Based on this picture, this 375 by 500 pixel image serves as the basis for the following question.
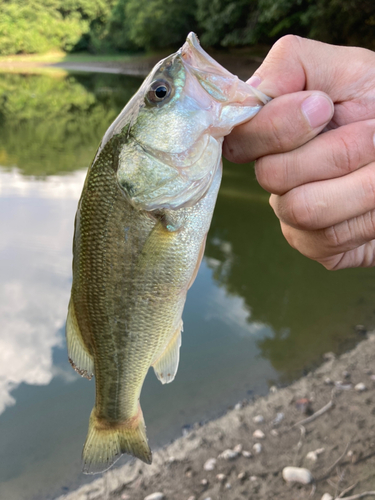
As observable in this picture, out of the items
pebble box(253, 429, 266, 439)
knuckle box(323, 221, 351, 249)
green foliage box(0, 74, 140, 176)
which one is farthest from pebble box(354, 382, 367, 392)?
green foliage box(0, 74, 140, 176)

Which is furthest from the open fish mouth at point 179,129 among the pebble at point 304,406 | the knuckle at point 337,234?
the pebble at point 304,406

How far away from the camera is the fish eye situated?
1.46 metres

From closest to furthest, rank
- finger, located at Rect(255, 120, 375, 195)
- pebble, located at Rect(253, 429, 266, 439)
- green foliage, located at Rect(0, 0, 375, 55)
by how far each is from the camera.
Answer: finger, located at Rect(255, 120, 375, 195) → pebble, located at Rect(253, 429, 266, 439) → green foliage, located at Rect(0, 0, 375, 55)

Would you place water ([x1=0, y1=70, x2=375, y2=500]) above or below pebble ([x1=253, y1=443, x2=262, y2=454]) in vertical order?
above

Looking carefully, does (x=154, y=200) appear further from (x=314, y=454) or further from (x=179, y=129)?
(x=314, y=454)

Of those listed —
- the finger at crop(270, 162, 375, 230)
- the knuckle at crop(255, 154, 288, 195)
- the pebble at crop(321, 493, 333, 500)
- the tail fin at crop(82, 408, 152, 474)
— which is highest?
the knuckle at crop(255, 154, 288, 195)

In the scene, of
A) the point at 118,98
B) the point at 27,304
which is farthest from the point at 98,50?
the point at 27,304

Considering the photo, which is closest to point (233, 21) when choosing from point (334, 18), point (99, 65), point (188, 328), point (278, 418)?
point (334, 18)

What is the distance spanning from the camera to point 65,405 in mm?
3389

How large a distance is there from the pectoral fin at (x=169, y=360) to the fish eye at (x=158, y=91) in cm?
95

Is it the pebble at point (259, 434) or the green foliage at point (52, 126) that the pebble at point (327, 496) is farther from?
the green foliage at point (52, 126)

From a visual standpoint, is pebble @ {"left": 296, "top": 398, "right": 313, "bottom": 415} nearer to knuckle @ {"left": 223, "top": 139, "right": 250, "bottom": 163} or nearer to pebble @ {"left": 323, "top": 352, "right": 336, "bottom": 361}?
pebble @ {"left": 323, "top": 352, "right": 336, "bottom": 361}

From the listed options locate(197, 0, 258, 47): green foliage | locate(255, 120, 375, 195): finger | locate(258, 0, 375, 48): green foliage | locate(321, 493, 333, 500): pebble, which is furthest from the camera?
locate(197, 0, 258, 47): green foliage

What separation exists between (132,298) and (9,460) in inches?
88.5
